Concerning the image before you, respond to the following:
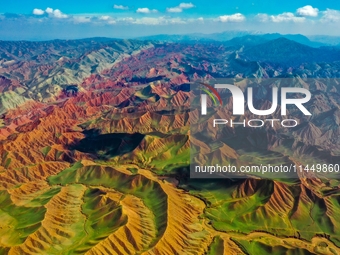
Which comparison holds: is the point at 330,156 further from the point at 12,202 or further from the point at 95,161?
the point at 12,202

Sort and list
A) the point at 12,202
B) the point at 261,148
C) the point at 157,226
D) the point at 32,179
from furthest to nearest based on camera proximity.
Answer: the point at 261,148 < the point at 32,179 < the point at 12,202 < the point at 157,226

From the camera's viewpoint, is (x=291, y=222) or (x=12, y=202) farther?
(x=12, y=202)

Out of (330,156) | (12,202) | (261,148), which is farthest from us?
(261,148)

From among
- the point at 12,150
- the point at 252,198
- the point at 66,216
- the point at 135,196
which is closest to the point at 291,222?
the point at 252,198

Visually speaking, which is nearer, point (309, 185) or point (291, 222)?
point (291, 222)

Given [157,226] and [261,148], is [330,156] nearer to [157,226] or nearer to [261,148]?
[261,148]

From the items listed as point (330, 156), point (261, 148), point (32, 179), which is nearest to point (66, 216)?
point (32, 179)

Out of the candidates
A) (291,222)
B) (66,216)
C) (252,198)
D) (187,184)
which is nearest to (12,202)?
(66,216)

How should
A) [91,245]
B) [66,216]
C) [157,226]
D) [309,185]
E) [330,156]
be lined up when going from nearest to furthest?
[91,245], [157,226], [66,216], [309,185], [330,156]

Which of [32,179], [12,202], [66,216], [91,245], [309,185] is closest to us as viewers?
[91,245]
